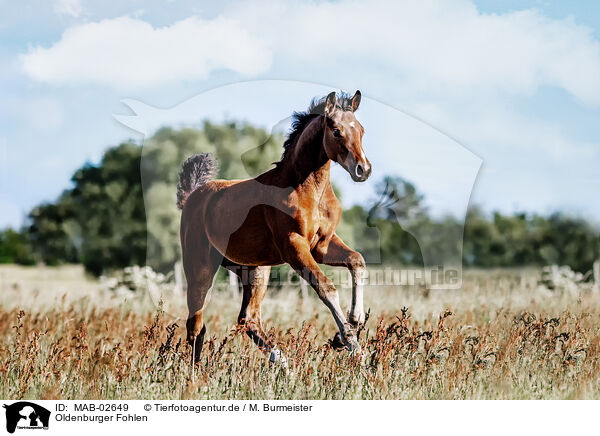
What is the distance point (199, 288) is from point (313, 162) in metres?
2.23

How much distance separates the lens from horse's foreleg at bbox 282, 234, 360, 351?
561 cm

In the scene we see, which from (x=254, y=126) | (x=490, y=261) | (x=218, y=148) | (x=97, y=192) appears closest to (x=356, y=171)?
(x=254, y=126)

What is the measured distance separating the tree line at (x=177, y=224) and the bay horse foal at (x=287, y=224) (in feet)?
2.02

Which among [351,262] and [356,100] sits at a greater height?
[356,100]

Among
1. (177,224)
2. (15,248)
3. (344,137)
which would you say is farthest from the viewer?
(15,248)

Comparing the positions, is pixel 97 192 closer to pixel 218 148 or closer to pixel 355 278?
pixel 218 148

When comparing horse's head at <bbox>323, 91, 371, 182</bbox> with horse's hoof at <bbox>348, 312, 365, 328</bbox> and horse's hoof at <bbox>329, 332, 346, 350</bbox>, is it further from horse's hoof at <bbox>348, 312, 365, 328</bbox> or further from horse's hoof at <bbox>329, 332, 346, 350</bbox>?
horse's hoof at <bbox>329, 332, 346, 350</bbox>

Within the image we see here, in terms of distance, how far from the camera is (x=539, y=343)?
7184mm

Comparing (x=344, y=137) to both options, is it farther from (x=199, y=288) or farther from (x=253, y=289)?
(x=199, y=288)

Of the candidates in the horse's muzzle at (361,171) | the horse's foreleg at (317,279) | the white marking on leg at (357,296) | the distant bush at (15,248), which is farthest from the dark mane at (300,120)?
the distant bush at (15,248)

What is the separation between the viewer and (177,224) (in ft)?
29.5
